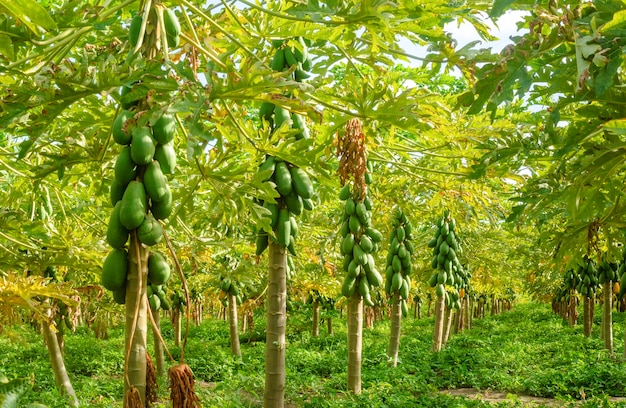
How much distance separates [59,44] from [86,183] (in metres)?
3.27

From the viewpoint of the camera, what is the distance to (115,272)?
6.50 feet

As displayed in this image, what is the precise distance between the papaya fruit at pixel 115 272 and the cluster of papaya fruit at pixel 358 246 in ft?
13.6

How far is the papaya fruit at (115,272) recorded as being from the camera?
1977 mm

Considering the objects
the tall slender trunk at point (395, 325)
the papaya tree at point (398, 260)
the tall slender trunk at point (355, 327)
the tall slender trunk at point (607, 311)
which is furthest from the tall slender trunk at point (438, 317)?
the tall slender trunk at point (355, 327)

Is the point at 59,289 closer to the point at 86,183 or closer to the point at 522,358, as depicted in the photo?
the point at 86,183

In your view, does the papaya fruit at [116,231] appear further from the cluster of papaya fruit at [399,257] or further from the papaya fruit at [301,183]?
the cluster of papaya fruit at [399,257]

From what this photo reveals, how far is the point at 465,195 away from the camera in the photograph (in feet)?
20.0

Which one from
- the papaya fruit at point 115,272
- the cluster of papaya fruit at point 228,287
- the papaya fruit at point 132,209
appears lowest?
the cluster of papaya fruit at point 228,287

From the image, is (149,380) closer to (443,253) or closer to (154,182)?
(154,182)

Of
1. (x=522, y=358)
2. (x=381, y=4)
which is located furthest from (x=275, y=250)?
(x=522, y=358)

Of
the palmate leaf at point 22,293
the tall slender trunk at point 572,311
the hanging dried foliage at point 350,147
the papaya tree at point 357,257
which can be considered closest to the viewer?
the palmate leaf at point 22,293

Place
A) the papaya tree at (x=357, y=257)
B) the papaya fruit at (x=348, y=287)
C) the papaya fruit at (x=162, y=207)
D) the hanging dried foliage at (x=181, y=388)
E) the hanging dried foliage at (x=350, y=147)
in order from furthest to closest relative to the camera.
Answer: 1. the papaya fruit at (x=348, y=287)
2. the papaya tree at (x=357, y=257)
3. the hanging dried foliage at (x=350, y=147)
4. the papaya fruit at (x=162, y=207)
5. the hanging dried foliage at (x=181, y=388)

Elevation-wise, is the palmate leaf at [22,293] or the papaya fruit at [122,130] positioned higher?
the papaya fruit at [122,130]

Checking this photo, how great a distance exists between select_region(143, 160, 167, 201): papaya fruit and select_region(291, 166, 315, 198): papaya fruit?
4.63ft
